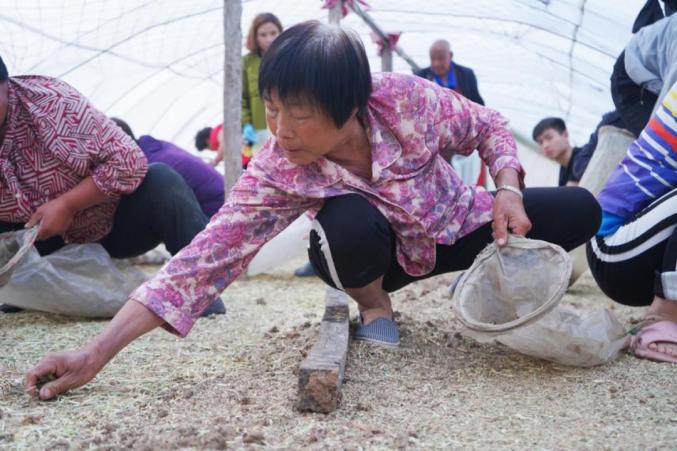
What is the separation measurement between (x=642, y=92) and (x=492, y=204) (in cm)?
86

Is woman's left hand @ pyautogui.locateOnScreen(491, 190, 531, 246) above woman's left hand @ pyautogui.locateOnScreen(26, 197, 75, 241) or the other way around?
above

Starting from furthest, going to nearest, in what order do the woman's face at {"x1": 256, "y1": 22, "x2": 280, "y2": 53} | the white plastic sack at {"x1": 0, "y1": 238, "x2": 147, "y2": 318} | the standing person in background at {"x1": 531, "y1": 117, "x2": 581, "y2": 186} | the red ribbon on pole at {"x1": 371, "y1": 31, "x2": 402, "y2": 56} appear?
the red ribbon on pole at {"x1": 371, "y1": 31, "x2": 402, "y2": 56} → the standing person in background at {"x1": 531, "y1": 117, "x2": 581, "y2": 186} → the woman's face at {"x1": 256, "y1": 22, "x2": 280, "y2": 53} → the white plastic sack at {"x1": 0, "y1": 238, "x2": 147, "y2": 318}

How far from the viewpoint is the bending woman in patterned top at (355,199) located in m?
1.53

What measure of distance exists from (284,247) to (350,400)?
211 centimetres

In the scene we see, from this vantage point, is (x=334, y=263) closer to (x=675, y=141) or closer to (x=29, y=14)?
(x=675, y=141)

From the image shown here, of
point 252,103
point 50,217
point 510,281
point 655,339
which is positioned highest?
point 510,281

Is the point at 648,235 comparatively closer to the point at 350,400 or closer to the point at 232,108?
the point at 350,400

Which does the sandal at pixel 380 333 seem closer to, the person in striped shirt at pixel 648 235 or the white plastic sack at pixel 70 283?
the person in striped shirt at pixel 648 235

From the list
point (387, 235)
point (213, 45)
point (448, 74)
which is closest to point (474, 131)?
point (387, 235)

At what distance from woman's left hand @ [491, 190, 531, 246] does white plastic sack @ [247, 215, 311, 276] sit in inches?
72.1

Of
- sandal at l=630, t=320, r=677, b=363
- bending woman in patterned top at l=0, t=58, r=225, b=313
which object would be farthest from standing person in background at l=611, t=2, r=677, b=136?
bending woman in patterned top at l=0, t=58, r=225, b=313

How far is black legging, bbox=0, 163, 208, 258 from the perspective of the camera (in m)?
2.46

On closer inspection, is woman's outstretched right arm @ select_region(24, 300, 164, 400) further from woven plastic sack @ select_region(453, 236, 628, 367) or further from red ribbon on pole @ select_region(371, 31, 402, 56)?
red ribbon on pole @ select_region(371, 31, 402, 56)

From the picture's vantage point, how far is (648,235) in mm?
1861
